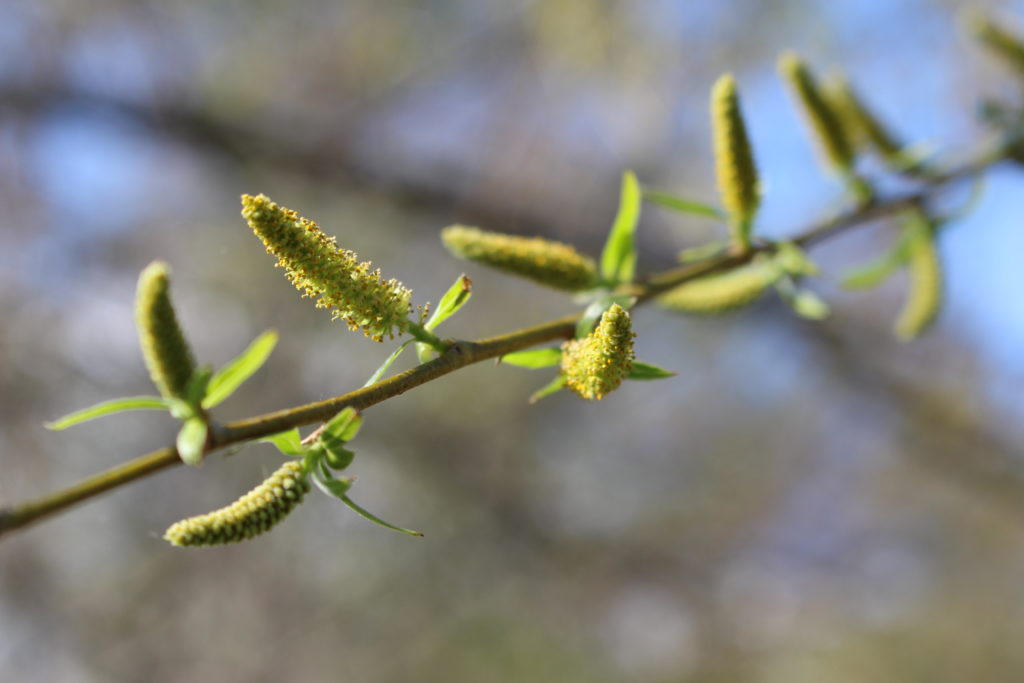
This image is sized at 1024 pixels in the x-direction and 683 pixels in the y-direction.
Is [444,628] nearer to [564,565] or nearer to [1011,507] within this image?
[564,565]

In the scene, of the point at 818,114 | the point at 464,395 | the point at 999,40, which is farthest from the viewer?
the point at 464,395

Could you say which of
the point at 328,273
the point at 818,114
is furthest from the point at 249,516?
the point at 818,114

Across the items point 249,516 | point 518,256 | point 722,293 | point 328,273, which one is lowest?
point 249,516

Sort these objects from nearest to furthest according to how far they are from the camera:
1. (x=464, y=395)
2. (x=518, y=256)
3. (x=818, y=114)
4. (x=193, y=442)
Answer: (x=193, y=442)
(x=518, y=256)
(x=818, y=114)
(x=464, y=395)

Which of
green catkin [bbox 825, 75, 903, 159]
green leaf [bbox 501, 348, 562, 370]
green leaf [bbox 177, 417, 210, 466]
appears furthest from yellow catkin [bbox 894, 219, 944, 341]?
green leaf [bbox 177, 417, 210, 466]

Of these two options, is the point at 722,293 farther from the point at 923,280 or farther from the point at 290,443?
the point at 290,443

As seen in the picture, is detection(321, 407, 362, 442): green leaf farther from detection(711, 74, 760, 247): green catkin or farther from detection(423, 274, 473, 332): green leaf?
detection(711, 74, 760, 247): green catkin

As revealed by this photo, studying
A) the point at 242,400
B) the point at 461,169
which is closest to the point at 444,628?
the point at 242,400
